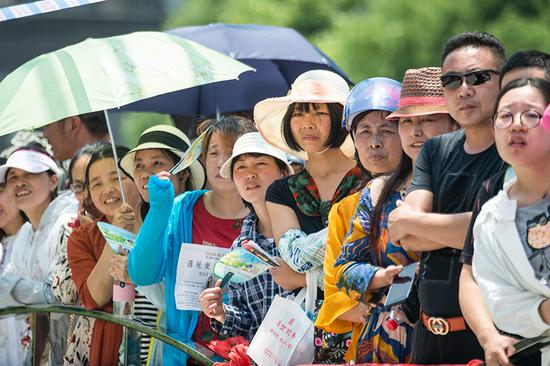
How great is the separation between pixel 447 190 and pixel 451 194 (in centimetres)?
2

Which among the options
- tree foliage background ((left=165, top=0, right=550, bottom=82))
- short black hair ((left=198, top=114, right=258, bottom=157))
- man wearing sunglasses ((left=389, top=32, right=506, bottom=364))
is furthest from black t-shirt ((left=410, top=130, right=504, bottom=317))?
tree foliage background ((left=165, top=0, right=550, bottom=82))

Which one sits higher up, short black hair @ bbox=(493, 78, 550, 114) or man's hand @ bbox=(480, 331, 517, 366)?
short black hair @ bbox=(493, 78, 550, 114)

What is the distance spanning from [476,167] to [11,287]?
3.40 m

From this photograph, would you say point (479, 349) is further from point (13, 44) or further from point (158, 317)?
point (13, 44)

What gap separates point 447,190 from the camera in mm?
4309

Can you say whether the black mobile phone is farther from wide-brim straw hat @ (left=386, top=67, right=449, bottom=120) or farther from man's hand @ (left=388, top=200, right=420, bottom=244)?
wide-brim straw hat @ (left=386, top=67, right=449, bottom=120)

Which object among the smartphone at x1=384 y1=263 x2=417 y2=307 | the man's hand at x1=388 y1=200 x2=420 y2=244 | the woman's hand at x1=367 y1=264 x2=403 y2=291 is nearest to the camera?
the man's hand at x1=388 y1=200 x2=420 y2=244

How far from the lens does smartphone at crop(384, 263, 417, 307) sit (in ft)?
14.4

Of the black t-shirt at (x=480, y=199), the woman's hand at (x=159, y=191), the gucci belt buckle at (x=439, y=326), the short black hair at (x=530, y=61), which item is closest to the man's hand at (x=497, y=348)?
the black t-shirt at (x=480, y=199)

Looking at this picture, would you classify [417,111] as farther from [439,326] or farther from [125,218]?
[125,218]

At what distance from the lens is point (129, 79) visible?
20.4 ft

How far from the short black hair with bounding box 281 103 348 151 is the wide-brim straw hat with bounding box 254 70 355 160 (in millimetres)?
17

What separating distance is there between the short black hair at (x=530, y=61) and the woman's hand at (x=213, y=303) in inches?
81.2

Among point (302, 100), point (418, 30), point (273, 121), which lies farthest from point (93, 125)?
point (418, 30)
